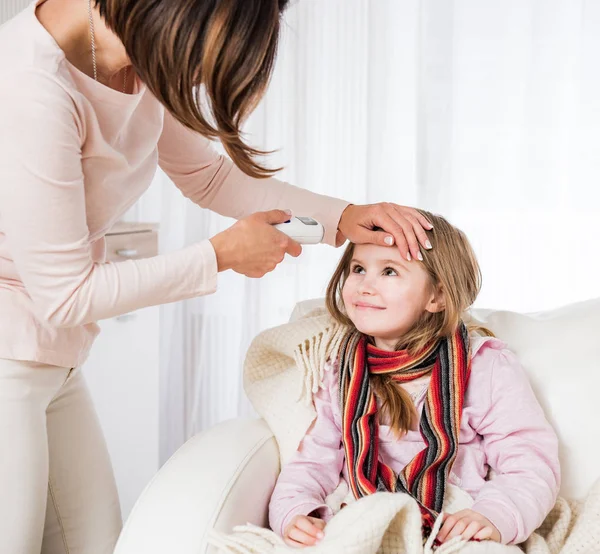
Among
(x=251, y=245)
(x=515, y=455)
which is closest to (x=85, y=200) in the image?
(x=251, y=245)

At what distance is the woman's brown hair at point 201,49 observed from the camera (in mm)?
844

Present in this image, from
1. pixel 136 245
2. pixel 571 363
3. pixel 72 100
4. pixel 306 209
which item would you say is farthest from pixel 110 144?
pixel 136 245

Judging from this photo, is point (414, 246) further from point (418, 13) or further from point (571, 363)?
point (418, 13)

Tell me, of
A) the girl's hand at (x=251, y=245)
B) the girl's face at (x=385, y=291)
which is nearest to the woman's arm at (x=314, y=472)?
the girl's face at (x=385, y=291)

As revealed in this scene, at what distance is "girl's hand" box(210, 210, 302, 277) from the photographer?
3.40ft

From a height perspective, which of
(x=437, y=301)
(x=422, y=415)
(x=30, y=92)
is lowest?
(x=422, y=415)

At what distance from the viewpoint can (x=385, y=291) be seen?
1277 millimetres

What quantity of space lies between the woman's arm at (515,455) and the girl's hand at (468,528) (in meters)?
0.01

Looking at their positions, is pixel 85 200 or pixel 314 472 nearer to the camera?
pixel 85 200

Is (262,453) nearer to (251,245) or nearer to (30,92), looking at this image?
(251,245)

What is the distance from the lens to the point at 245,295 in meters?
2.44

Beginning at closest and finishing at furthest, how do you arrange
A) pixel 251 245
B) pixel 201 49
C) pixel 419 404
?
pixel 201 49
pixel 251 245
pixel 419 404

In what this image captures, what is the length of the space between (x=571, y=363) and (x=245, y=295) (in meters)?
1.28

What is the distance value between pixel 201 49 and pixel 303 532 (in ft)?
2.14
